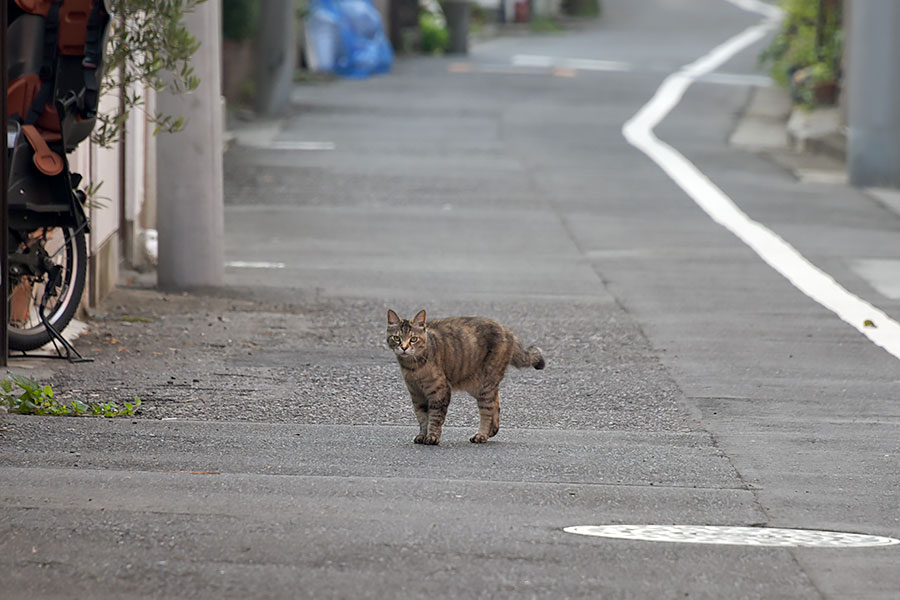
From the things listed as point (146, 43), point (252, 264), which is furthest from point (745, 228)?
point (146, 43)

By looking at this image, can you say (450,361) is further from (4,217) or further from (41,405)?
(4,217)

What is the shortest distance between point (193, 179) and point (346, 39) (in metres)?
22.1

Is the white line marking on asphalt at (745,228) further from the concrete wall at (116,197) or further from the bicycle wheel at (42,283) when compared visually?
the concrete wall at (116,197)

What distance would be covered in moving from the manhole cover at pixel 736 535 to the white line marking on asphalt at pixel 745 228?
4.81 m

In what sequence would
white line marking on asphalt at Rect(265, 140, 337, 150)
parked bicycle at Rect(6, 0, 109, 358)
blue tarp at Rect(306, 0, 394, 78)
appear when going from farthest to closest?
blue tarp at Rect(306, 0, 394, 78), white line marking on asphalt at Rect(265, 140, 337, 150), parked bicycle at Rect(6, 0, 109, 358)

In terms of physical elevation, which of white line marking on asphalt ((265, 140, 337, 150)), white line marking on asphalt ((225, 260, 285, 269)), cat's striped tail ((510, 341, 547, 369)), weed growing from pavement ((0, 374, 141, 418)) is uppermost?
white line marking on asphalt ((265, 140, 337, 150))

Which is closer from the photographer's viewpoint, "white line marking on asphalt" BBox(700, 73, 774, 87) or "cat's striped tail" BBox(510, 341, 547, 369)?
"cat's striped tail" BBox(510, 341, 547, 369)

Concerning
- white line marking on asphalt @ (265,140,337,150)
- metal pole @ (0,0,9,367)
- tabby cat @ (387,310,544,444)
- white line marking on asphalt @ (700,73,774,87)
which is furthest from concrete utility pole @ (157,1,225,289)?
white line marking on asphalt @ (700,73,774,87)

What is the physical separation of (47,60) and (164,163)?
10.2 ft

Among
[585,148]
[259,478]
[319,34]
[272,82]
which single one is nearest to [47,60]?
[259,478]

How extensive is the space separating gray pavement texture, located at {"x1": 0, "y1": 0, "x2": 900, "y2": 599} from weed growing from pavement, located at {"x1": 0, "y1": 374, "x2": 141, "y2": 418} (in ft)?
0.79

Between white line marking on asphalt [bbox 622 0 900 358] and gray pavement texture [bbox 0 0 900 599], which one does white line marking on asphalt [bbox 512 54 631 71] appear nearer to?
white line marking on asphalt [bbox 622 0 900 358]

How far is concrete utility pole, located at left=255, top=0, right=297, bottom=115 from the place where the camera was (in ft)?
84.9

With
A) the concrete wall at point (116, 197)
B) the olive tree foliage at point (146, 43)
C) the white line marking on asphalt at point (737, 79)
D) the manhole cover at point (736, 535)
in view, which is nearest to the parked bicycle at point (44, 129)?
the olive tree foliage at point (146, 43)
